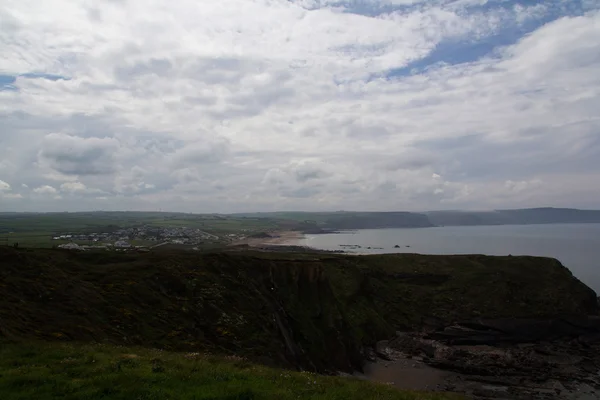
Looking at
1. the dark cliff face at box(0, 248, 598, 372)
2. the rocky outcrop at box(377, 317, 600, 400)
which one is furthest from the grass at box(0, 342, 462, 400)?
the rocky outcrop at box(377, 317, 600, 400)

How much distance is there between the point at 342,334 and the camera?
54281 millimetres

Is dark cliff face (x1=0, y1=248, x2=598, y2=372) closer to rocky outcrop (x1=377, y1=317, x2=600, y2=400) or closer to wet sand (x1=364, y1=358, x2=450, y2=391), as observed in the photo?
wet sand (x1=364, y1=358, x2=450, y2=391)

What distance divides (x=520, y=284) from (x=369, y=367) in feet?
153

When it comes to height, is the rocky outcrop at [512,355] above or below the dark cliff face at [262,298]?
below

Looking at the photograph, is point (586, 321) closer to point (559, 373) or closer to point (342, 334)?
point (559, 373)

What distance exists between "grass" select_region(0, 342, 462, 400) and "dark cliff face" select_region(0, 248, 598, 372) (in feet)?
15.9

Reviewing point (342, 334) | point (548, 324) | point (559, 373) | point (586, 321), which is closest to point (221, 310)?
point (342, 334)

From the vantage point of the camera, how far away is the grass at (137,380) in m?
14.2

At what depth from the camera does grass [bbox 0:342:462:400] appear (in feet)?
46.6

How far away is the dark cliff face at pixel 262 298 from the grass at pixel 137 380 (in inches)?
191

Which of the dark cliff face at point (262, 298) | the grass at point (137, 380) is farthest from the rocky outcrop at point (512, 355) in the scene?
the grass at point (137, 380)

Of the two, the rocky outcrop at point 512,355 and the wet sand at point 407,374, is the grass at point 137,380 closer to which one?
the wet sand at point 407,374

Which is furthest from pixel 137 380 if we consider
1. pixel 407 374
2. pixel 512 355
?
pixel 512 355

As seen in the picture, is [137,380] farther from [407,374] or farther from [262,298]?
[407,374]
